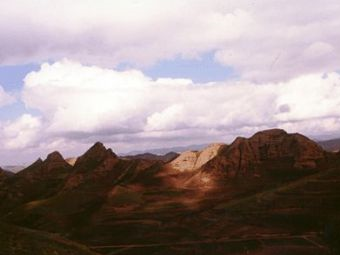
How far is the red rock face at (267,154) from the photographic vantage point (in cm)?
10588

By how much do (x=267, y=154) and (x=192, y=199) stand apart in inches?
682

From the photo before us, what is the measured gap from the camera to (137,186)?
364ft

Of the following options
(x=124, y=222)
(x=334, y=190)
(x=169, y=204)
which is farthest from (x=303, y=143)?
(x=124, y=222)

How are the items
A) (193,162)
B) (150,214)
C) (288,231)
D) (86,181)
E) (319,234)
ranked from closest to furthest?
(319,234) < (288,231) < (150,214) < (86,181) < (193,162)

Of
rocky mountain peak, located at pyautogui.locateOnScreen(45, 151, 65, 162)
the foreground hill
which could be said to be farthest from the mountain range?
the foreground hill

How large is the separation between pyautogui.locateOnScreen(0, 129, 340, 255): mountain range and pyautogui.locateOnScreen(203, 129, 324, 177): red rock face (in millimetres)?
198

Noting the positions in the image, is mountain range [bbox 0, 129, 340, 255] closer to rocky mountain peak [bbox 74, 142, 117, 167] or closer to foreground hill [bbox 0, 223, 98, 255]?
rocky mountain peak [bbox 74, 142, 117, 167]

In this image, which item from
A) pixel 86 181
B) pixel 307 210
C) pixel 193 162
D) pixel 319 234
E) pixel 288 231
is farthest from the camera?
pixel 193 162

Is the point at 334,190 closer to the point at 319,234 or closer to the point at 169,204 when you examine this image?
the point at 319,234

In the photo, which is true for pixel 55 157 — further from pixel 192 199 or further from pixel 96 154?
pixel 192 199

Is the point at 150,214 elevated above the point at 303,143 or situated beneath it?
situated beneath

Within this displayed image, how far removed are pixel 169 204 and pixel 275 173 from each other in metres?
20.4

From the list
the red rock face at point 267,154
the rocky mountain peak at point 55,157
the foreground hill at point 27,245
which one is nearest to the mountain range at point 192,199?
the red rock face at point 267,154

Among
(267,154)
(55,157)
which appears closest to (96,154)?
(55,157)
